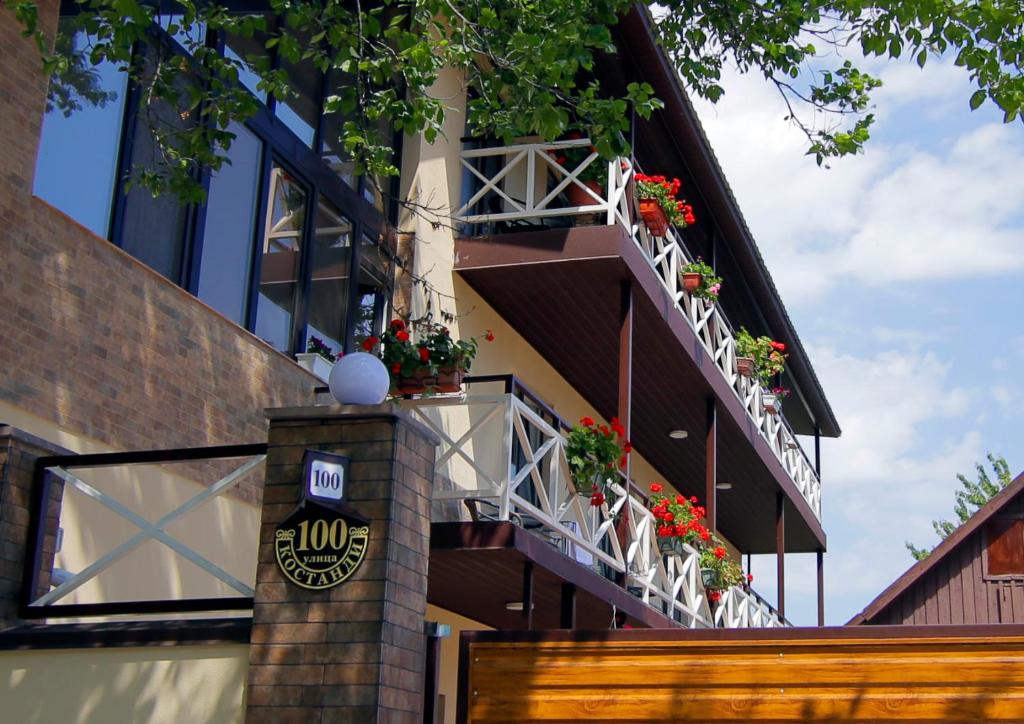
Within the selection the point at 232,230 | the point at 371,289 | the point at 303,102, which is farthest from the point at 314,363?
the point at 303,102

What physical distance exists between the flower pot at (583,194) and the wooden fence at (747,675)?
577 cm

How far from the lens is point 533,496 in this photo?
1540cm

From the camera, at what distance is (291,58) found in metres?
8.83

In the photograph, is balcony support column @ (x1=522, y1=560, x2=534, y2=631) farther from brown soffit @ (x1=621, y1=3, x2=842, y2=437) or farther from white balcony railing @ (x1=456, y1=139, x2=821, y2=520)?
brown soffit @ (x1=621, y1=3, x2=842, y2=437)

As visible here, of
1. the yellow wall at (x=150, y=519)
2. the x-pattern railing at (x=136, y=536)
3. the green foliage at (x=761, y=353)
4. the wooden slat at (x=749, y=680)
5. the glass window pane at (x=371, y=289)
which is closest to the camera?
the x-pattern railing at (x=136, y=536)

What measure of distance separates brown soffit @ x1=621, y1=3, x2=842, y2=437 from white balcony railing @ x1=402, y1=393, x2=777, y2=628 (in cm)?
371

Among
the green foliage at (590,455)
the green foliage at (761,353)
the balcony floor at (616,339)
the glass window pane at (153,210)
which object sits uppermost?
the green foliage at (761,353)

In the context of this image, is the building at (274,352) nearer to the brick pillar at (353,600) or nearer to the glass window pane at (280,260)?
the glass window pane at (280,260)

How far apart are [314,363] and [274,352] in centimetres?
66

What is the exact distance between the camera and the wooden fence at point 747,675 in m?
7.84

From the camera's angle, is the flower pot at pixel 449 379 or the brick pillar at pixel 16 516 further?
the flower pot at pixel 449 379

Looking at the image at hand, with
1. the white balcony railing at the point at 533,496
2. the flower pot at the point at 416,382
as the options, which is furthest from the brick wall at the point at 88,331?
the white balcony railing at the point at 533,496

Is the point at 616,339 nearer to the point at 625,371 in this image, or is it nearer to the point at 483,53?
the point at 625,371

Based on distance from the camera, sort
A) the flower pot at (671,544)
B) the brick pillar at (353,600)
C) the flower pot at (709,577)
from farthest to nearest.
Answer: the flower pot at (709,577) → the flower pot at (671,544) → the brick pillar at (353,600)
